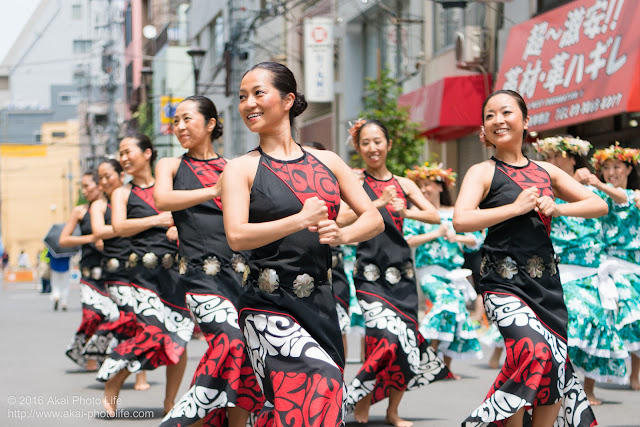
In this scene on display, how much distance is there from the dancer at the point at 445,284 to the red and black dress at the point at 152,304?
2559 mm

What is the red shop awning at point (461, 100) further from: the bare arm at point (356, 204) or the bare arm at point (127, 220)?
the bare arm at point (356, 204)

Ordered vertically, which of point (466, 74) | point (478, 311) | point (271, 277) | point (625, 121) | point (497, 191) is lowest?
point (478, 311)

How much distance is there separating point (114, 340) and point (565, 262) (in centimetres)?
414

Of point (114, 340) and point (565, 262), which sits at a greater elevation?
point (565, 262)

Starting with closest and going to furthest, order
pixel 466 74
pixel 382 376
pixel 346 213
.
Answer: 1. pixel 346 213
2. pixel 382 376
3. pixel 466 74

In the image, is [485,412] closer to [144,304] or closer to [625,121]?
[144,304]

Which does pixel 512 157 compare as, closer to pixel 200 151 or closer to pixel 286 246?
pixel 286 246

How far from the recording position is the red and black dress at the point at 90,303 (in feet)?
36.2

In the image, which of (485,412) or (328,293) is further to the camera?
(485,412)

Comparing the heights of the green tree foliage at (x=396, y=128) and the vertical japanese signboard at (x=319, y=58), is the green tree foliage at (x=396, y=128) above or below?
below

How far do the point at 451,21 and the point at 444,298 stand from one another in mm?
11005

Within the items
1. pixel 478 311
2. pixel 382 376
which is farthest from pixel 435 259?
pixel 478 311

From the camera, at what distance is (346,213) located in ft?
20.1

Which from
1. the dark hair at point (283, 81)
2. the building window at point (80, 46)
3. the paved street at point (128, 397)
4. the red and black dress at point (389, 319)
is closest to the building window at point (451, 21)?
the paved street at point (128, 397)
